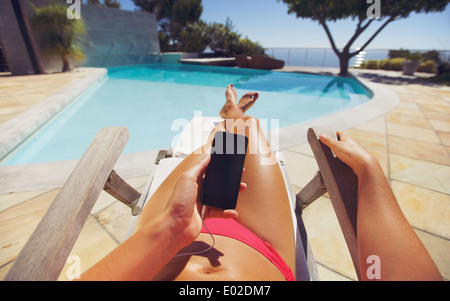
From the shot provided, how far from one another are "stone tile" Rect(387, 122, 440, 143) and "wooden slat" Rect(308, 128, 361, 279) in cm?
283

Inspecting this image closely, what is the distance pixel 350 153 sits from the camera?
828mm

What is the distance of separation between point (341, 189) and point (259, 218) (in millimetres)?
419

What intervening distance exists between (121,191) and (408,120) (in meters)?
4.55

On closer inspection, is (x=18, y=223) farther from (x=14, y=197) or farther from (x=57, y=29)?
(x=57, y=29)

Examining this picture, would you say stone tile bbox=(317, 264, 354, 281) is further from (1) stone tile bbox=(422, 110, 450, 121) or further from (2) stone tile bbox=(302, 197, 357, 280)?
(1) stone tile bbox=(422, 110, 450, 121)

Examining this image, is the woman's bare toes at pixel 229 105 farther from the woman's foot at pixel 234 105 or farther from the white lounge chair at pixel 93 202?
the white lounge chair at pixel 93 202

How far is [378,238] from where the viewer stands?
1.98ft

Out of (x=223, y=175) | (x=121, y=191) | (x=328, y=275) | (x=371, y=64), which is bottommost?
(x=328, y=275)

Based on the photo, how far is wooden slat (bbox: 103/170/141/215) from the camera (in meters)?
1.13

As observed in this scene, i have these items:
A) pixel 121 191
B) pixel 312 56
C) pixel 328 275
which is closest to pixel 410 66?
pixel 312 56

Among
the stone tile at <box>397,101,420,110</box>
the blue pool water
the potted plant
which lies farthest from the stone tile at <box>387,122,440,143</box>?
the potted plant

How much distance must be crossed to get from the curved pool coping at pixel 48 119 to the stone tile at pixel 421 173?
98cm

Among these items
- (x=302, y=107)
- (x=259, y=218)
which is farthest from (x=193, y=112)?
(x=259, y=218)
